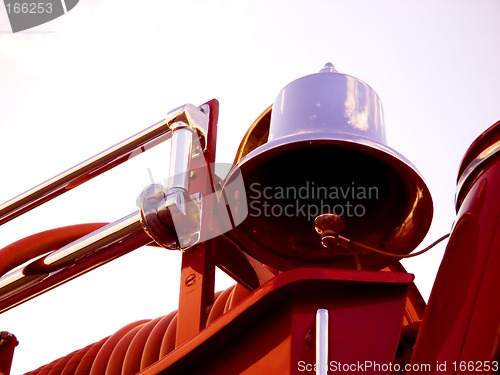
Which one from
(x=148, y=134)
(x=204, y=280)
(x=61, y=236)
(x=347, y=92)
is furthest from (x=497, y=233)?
(x=61, y=236)

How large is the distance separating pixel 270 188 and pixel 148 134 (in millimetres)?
414

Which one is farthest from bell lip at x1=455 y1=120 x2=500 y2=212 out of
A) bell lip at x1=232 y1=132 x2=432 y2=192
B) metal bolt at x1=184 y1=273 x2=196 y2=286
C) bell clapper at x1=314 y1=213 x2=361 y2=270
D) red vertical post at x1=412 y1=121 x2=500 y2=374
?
metal bolt at x1=184 y1=273 x2=196 y2=286

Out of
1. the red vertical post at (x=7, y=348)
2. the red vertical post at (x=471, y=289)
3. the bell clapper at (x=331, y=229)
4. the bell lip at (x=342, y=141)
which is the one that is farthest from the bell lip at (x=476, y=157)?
the red vertical post at (x=7, y=348)

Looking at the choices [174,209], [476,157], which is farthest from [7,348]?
[476,157]

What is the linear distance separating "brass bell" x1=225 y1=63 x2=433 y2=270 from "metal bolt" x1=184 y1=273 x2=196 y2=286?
14 centimetres

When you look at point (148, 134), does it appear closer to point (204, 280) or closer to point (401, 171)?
point (204, 280)

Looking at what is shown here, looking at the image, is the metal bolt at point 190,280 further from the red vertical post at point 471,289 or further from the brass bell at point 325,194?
the red vertical post at point 471,289

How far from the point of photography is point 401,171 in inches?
63.6

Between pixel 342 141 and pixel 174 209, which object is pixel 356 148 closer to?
pixel 342 141

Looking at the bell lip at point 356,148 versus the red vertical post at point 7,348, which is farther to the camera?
the red vertical post at point 7,348

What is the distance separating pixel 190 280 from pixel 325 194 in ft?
1.29

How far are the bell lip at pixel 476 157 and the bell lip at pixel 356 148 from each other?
0.45ft

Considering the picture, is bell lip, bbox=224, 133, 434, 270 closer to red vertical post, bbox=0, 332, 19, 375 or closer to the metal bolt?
the metal bolt

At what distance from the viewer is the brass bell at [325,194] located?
66.5 inches
